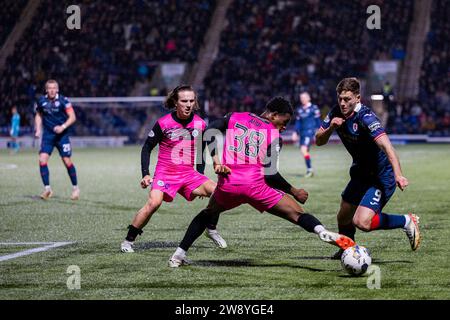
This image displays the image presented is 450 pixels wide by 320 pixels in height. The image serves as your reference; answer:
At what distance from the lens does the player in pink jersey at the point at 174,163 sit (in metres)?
10.9

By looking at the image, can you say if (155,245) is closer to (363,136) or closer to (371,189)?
(371,189)

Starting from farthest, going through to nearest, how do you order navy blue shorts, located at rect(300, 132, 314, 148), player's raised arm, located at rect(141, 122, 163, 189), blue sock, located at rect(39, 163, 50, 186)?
1. navy blue shorts, located at rect(300, 132, 314, 148)
2. blue sock, located at rect(39, 163, 50, 186)
3. player's raised arm, located at rect(141, 122, 163, 189)

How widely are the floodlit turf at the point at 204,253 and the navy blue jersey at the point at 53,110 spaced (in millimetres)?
1608

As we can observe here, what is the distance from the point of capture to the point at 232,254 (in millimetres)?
10703

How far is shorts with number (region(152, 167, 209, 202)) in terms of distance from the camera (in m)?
11.0

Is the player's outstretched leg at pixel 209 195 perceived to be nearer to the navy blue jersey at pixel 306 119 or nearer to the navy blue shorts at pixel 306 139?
the navy blue shorts at pixel 306 139

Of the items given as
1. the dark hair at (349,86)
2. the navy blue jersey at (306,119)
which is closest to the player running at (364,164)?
the dark hair at (349,86)

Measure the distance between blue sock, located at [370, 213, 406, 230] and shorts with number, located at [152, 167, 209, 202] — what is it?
2.35 metres

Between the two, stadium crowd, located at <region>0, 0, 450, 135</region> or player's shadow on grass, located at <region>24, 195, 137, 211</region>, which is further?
stadium crowd, located at <region>0, 0, 450, 135</region>

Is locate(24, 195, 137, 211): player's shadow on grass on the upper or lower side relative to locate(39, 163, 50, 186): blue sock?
lower

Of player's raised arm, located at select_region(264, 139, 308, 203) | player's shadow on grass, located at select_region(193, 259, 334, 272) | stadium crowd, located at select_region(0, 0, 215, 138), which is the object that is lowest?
player's shadow on grass, located at select_region(193, 259, 334, 272)

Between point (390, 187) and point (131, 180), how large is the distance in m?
13.7

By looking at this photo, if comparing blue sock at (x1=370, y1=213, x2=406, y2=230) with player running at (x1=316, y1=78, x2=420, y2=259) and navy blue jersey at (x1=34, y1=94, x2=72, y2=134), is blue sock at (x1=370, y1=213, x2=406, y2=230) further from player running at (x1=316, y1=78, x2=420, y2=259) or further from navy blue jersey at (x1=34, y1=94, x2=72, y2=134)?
navy blue jersey at (x1=34, y1=94, x2=72, y2=134)

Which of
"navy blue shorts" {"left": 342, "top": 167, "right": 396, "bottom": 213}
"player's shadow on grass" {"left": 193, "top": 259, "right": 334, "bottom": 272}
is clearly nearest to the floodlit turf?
"player's shadow on grass" {"left": 193, "top": 259, "right": 334, "bottom": 272}
